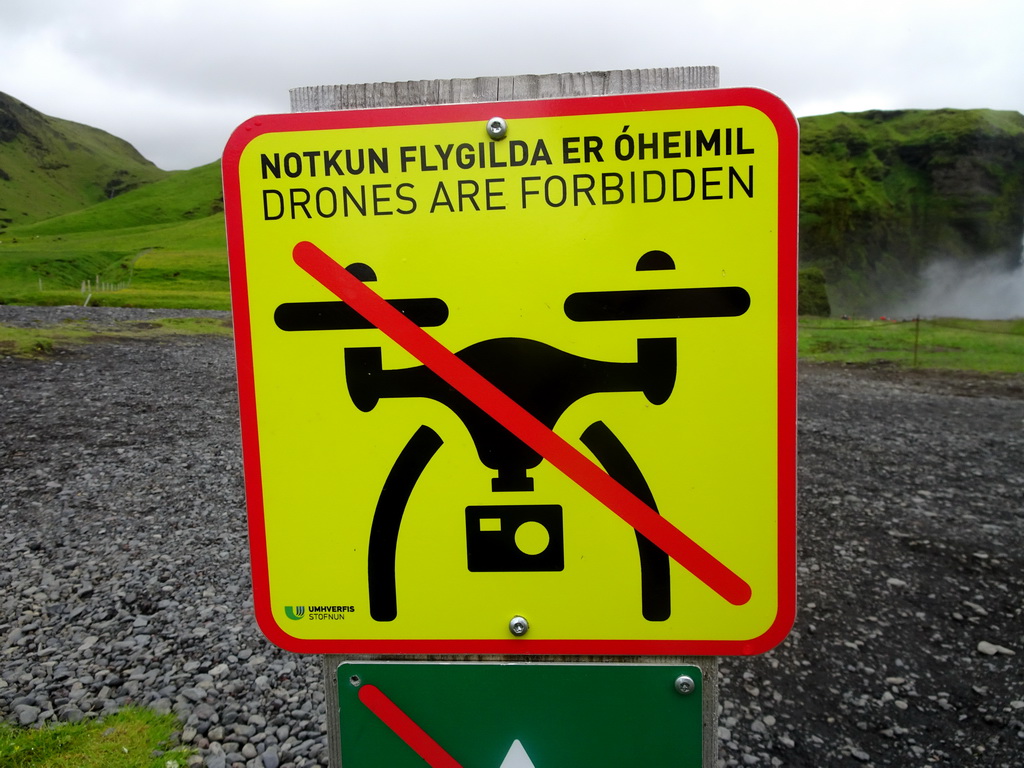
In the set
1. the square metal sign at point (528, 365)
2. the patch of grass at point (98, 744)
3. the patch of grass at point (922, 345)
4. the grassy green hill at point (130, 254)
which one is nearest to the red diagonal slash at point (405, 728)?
the square metal sign at point (528, 365)

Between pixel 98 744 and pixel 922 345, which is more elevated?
pixel 922 345

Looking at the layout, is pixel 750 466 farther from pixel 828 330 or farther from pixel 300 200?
pixel 828 330

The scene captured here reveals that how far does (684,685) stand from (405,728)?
0.71 metres

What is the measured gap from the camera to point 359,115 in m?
1.56

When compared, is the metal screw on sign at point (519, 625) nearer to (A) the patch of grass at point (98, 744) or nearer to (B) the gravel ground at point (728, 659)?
(B) the gravel ground at point (728, 659)

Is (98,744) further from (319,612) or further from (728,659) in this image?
(728,659)

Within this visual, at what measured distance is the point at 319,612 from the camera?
1697 millimetres

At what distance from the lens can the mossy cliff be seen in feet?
285

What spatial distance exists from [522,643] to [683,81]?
1.41m

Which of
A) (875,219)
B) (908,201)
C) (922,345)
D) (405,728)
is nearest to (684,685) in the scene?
(405,728)

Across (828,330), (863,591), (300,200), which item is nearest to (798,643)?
(863,591)

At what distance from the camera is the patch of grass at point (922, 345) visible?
22266 millimetres

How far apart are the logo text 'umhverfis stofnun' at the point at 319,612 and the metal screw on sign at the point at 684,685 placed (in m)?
0.83

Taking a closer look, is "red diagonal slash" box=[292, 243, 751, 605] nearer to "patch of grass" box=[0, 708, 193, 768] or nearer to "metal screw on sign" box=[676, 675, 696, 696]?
"metal screw on sign" box=[676, 675, 696, 696]
